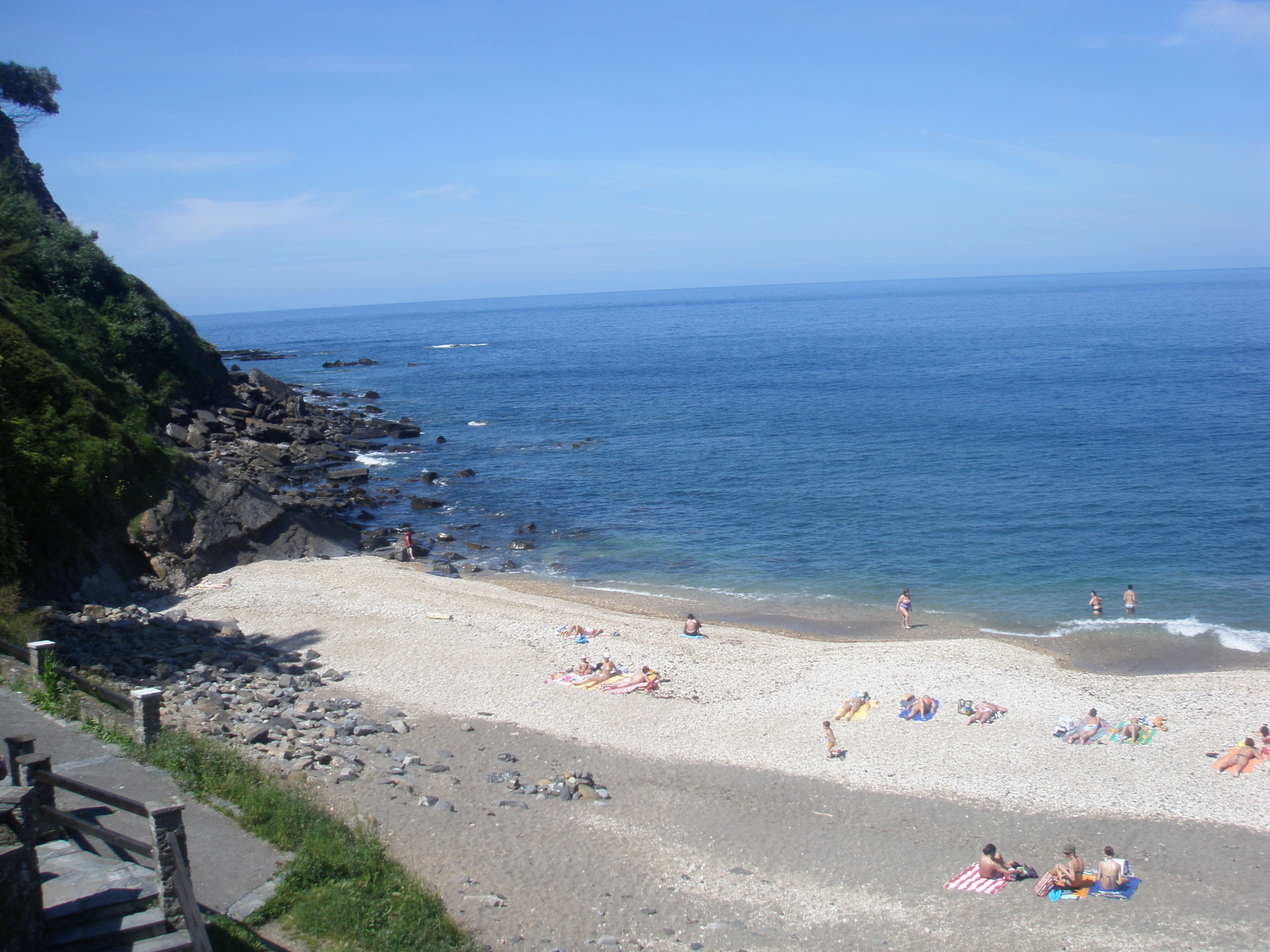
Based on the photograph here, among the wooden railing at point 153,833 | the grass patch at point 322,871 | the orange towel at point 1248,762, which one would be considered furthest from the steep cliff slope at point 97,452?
the orange towel at point 1248,762

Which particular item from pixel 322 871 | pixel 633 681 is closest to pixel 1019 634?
pixel 633 681

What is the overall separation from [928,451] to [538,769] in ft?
127

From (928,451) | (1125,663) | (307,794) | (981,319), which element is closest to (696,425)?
(928,451)

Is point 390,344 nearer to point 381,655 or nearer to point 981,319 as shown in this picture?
point 981,319

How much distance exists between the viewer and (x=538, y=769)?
17250mm

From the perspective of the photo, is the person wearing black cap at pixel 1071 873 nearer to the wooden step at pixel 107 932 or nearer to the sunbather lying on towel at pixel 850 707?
the sunbather lying on towel at pixel 850 707

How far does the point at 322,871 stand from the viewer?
34.4 feet

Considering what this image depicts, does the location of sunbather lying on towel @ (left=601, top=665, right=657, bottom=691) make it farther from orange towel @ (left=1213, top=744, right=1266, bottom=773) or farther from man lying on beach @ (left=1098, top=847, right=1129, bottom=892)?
orange towel @ (left=1213, top=744, right=1266, bottom=773)

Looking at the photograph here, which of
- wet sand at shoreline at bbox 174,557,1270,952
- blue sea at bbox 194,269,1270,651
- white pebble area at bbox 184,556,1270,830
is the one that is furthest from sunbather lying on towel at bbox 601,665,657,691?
blue sea at bbox 194,269,1270,651

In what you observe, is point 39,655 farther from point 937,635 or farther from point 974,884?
point 937,635

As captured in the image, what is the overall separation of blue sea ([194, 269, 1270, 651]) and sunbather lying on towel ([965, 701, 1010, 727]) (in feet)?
26.5

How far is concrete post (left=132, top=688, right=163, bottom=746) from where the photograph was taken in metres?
12.7

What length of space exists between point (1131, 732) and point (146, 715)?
18879 millimetres

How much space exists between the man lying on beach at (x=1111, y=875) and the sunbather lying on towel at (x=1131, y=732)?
5.62 m
